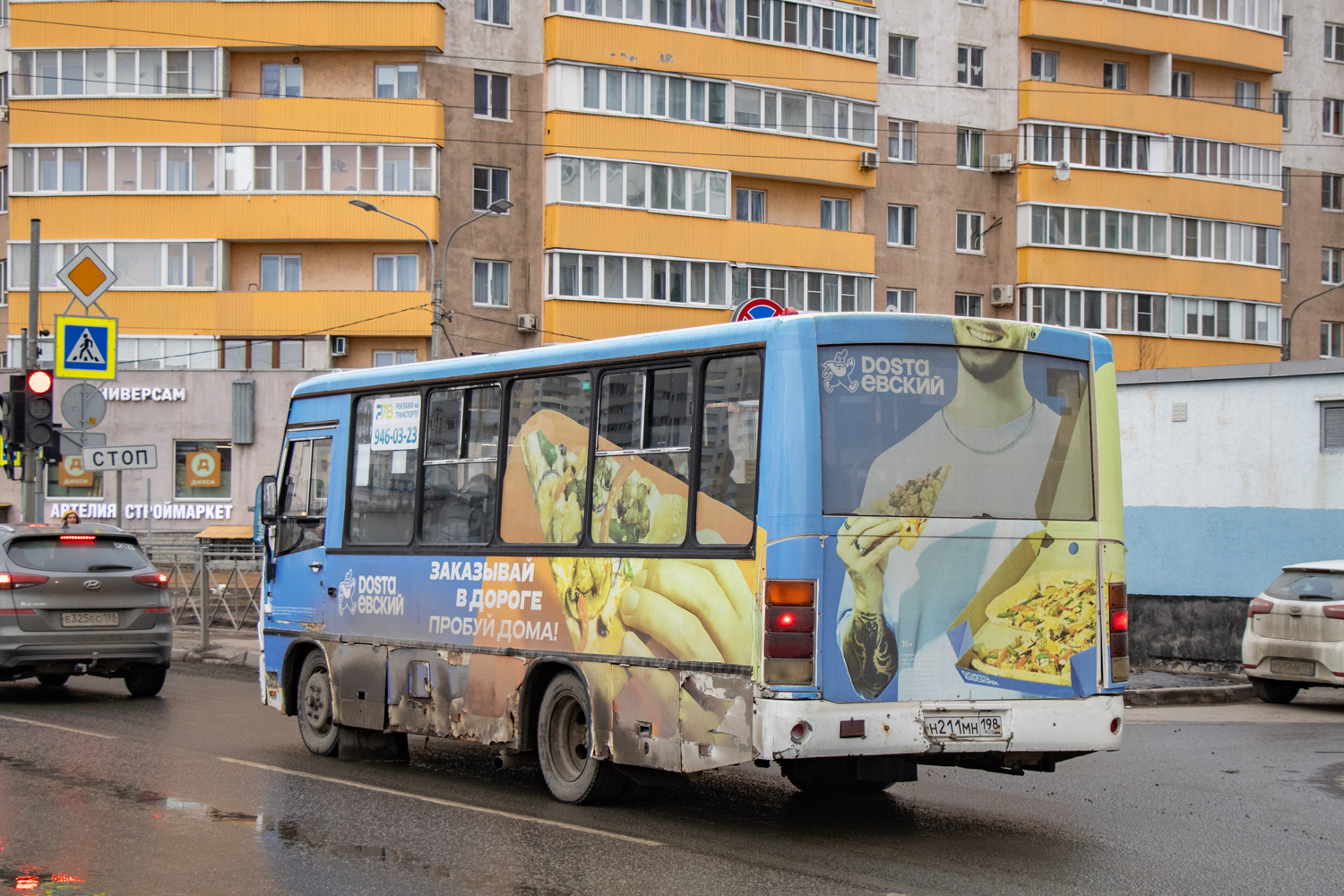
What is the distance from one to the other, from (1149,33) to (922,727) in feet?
178

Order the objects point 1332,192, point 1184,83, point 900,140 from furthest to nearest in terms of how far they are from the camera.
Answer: point 1332,192, point 1184,83, point 900,140

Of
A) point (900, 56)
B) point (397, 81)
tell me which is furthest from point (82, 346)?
point (900, 56)

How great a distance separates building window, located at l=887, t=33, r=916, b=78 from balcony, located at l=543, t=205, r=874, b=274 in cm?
693

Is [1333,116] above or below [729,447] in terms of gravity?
above

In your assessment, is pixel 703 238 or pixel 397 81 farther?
pixel 703 238

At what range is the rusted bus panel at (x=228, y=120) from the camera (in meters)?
47.7

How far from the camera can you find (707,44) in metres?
49.6

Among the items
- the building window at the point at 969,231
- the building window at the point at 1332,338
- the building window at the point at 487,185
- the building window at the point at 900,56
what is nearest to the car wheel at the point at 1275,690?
the building window at the point at 487,185

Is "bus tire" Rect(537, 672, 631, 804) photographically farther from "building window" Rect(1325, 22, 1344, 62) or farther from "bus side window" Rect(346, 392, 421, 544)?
"building window" Rect(1325, 22, 1344, 62)

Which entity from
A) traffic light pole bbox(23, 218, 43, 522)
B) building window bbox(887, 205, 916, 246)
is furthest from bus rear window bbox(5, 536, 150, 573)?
building window bbox(887, 205, 916, 246)

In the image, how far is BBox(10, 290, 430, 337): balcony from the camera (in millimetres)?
47500

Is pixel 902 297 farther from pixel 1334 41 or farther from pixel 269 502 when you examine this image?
pixel 269 502

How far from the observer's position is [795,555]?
323 inches

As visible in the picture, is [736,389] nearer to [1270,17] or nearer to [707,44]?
[707,44]
